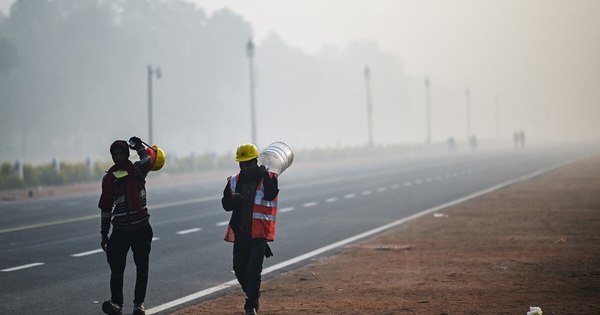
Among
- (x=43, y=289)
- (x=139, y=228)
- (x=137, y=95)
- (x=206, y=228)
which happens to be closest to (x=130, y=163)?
(x=139, y=228)

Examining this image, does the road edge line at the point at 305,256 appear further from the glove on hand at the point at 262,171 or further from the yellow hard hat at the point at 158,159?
the glove on hand at the point at 262,171

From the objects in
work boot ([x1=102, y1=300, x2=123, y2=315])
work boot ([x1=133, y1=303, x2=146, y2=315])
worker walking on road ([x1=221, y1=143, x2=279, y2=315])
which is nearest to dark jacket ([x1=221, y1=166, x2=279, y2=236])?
worker walking on road ([x1=221, y1=143, x2=279, y2=315])

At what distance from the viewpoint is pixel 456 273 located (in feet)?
35.9

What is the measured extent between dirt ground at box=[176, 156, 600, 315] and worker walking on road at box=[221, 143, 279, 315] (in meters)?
0.58

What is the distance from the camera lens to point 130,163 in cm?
811

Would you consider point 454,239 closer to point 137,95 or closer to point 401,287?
point 401,287

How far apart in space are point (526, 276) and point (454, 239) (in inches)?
171

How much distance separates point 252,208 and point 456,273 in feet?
12.3

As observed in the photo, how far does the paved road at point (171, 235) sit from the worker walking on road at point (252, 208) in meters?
1.56

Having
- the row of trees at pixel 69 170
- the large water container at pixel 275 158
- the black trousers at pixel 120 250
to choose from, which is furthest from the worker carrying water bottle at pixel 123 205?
the row of trees at pixel 69 170

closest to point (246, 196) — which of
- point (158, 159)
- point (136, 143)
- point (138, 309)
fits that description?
point (158, 159)

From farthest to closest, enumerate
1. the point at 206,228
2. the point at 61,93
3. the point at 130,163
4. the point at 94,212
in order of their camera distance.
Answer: the point at 61,93 → the point at 94,212 → the point at 206,228 → the point at 130,163

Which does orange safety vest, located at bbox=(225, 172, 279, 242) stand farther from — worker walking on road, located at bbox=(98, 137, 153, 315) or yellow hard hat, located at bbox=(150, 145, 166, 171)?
worker walking on road, located at bbox=(98, 137, 153, 315)

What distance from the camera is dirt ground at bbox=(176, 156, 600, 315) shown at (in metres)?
8.77
